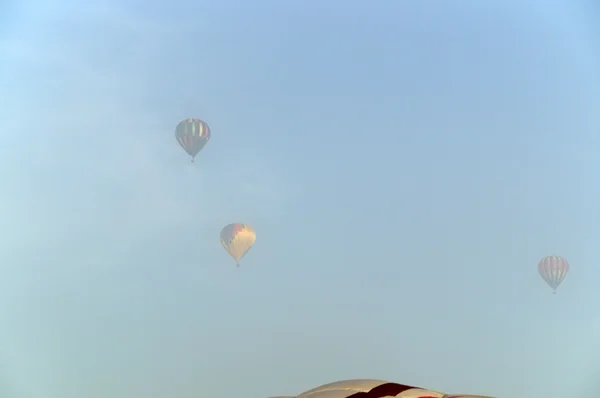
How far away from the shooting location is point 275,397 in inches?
311

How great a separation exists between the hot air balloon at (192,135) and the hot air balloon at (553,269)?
34.6m

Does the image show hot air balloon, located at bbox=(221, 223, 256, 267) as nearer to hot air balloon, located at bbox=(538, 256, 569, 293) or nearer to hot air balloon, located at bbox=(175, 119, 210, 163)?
hot air balloon, located at bbox=(175, 119, 210, 163)

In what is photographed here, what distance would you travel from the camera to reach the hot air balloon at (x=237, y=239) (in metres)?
75.9

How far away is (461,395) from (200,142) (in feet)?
229

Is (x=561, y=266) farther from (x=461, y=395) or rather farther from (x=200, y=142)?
(x=461, y=395)

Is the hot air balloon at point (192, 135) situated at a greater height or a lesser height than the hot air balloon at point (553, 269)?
greater

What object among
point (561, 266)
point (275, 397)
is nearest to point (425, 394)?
point (275, 397)

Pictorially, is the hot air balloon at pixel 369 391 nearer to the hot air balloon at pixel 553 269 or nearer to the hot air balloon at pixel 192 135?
the hot air balloon at pixel 192 135

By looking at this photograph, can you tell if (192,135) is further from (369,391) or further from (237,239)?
(369,391)

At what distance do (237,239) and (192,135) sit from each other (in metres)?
9.84

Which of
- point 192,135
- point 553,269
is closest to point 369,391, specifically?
point 192,135

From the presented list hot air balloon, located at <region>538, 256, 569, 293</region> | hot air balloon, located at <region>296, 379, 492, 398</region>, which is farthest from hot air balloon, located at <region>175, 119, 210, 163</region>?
hot air balloon, located at <region>296, 379, 492, 398</region>

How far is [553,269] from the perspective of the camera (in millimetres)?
84625

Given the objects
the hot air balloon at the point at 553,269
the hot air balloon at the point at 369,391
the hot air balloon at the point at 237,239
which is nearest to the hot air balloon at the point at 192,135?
the hot air balloon at the point at 237,239
